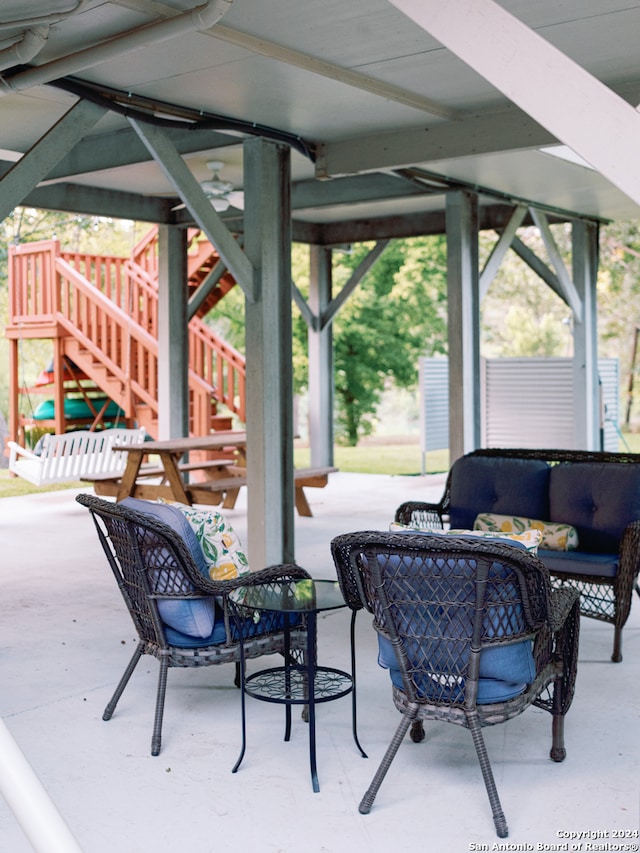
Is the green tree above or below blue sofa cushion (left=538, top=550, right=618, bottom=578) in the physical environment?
above

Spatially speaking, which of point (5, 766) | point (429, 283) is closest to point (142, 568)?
point (5, 766)

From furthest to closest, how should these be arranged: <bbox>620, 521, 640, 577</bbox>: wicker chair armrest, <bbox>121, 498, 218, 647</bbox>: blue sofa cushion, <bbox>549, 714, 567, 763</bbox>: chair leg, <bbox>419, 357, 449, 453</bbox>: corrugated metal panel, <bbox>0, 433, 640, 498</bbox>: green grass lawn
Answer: <bbox>0, 433, 640, 498</bbox>: green grass lawn → <bbox>419, 357, 449, 453</bbox>: corrugated metal panel → <bbox>620, 521, 640, 577</bbox>: wicker chair armrest → <bbox>121, 498, 218, 647</bbox>: blue sofa cushion → <bbox>549, 714, 567, 763</bbox>: chair leg

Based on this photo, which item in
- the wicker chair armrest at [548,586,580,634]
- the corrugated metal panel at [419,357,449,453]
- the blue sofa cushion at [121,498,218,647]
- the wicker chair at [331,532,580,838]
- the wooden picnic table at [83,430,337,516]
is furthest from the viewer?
the corrugated metal panel at [419,357,449,453]

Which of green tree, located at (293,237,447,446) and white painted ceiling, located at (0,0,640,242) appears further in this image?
green tree, located at (293,237,447,446)

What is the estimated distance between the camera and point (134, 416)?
13109 mm

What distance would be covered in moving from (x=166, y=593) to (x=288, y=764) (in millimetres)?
759

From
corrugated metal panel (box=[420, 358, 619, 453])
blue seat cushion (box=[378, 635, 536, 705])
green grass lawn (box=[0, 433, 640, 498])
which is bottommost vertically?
green grass lawn (box=[0, 433, 640, 498])

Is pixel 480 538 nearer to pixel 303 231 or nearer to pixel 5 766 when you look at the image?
pixel 5 766

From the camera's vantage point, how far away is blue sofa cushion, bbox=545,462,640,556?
16.8 ft

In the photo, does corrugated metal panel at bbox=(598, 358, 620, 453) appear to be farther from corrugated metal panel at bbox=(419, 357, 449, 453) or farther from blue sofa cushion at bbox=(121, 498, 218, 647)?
blue sofa cushion at bbox=(121, 498, 218, 647)

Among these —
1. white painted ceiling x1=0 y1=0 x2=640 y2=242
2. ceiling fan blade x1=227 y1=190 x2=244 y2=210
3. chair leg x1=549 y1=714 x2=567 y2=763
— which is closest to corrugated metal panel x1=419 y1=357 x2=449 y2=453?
white painted ceiling x1=0 y1=0 x2=640 y2=242

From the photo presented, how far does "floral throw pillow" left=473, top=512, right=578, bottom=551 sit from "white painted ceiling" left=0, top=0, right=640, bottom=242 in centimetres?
241

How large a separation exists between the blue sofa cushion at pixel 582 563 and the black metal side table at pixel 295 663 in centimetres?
132

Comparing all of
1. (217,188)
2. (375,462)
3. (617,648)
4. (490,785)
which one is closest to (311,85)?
(217,188)
